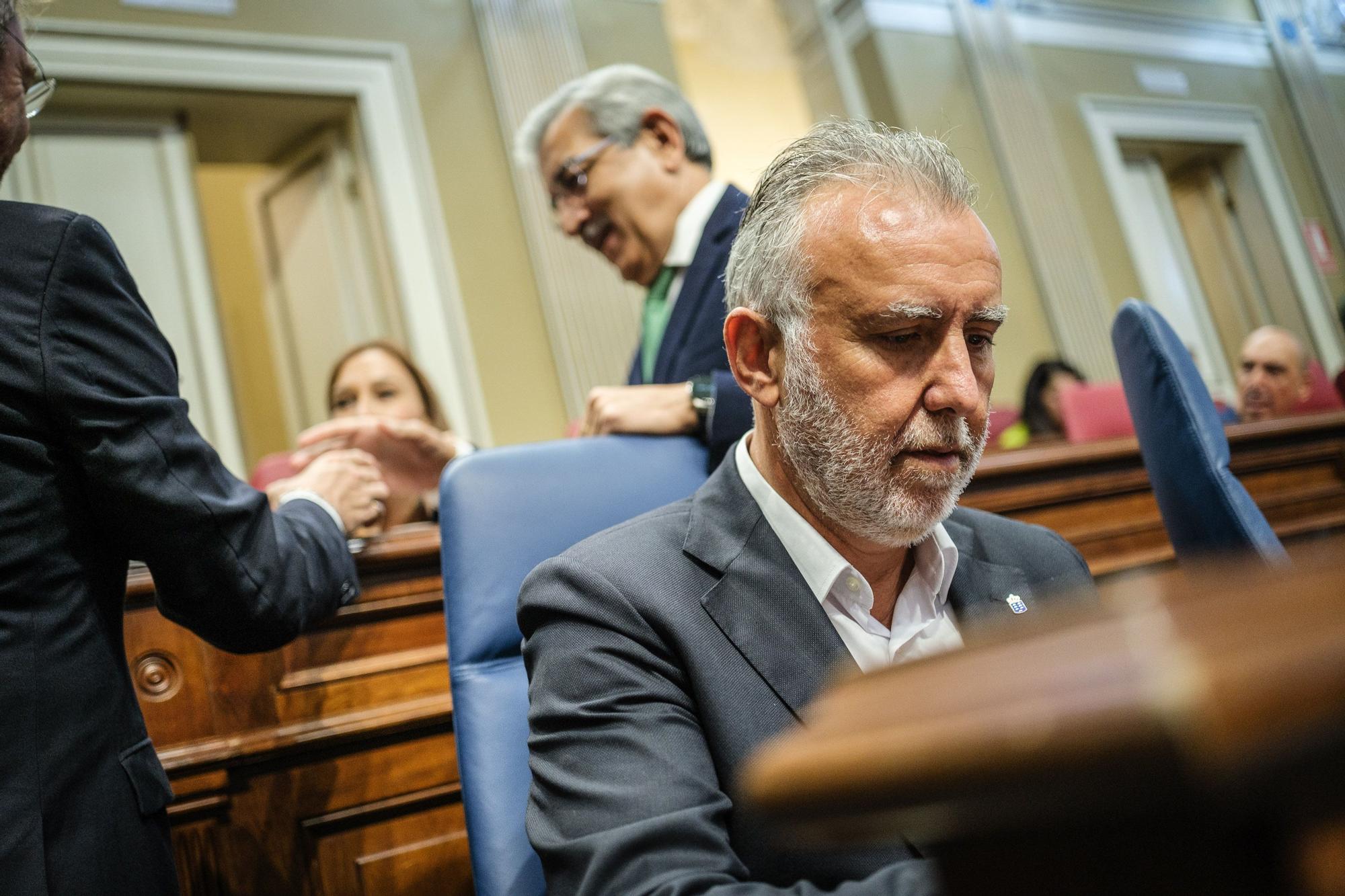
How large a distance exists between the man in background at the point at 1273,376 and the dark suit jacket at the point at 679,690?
3.61 metres

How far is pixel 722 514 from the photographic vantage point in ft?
3.67

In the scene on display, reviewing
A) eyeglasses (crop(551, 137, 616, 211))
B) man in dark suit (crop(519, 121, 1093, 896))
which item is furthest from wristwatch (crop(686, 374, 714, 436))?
eyeglasses (crop(551, 137, 616, 211))

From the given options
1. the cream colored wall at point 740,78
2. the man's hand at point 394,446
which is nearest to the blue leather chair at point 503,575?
the man's hand at point 394,446

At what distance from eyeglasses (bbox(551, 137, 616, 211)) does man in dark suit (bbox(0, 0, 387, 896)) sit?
3.43ft

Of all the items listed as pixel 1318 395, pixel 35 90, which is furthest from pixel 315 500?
pixel 1318 395

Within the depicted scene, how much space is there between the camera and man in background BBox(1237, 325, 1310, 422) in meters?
4.16

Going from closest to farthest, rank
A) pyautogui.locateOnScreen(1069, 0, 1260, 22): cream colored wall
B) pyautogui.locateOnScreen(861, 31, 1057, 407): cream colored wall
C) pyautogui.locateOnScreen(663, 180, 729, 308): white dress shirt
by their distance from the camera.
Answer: pyautogui.locateOnScreen(663, 180, 729, 308): white dress shirt
pyautogui.locateOnScreen(861, 31, 1057, 407): cream colored wall
pyautogui.locateOnScreen(1069, 0, 1260, 22): cream colored wall

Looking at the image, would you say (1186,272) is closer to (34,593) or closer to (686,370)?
(686,370)

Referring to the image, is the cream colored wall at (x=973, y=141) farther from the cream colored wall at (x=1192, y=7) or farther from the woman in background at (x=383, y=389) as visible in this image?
the woman in background at (x=383, y=389)

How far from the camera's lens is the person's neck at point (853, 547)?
1154 mm

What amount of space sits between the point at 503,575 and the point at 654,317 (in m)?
0.98

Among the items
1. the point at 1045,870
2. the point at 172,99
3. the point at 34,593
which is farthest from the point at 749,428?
the point at 172,99

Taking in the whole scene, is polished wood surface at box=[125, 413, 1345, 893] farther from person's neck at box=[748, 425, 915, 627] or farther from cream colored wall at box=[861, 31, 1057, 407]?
cream colored wall at box=[861, 31, 1057, 407]

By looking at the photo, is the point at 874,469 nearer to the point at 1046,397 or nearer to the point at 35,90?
the point at 35,90
